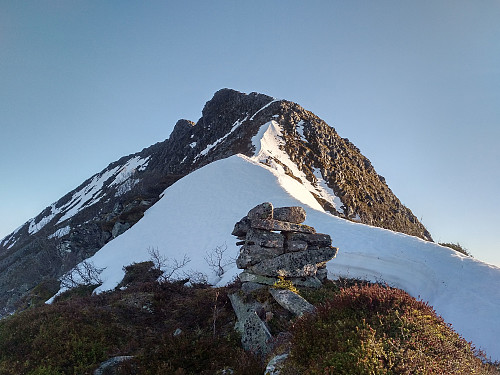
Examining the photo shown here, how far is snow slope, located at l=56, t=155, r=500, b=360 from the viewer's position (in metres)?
11.4

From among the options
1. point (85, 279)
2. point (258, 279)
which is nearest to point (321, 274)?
point (258, 279)

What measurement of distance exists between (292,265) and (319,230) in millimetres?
9636

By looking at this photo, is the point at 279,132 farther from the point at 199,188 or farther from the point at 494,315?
the point at 494,315

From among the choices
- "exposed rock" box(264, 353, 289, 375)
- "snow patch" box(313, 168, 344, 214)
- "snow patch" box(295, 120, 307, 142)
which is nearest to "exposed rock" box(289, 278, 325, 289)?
"exposed rock" box(264, 353, 289, 375)

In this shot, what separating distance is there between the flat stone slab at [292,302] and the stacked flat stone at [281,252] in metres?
0.96

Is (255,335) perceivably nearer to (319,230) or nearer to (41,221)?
(319,230)

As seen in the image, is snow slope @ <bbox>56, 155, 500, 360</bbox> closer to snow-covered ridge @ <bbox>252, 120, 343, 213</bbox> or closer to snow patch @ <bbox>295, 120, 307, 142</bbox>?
snow-covered ridge @ <bbox>252, 120, 343, 213</bbox>

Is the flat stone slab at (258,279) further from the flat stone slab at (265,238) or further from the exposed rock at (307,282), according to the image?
the flat stone slab at (265,238)

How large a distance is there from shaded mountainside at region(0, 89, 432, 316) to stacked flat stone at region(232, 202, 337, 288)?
24.4m

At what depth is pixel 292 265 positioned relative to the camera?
9898 mm

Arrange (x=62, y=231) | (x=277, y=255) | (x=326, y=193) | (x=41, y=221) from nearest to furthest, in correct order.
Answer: (x=277, y=255), (x=326, y=193), (x=62, y=231), (x=41, y=221)

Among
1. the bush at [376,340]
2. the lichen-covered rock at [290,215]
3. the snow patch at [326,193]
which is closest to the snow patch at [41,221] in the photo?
the snow patch at [326,193]

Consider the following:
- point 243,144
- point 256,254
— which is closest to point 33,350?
point 256,254

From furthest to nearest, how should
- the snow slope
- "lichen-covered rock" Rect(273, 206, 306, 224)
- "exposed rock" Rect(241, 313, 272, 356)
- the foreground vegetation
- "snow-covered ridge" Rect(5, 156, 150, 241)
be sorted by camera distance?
"snow-covered ridge" Rect(5, 156, 150, 241), the snow slope, "lichen-covered rock" Rect(273, 206, 306, 224), "exposed rock" Rect(241, 313, 272, 356), the foreground vegetation
